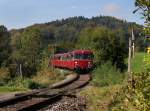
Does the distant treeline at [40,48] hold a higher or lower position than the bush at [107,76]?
higher

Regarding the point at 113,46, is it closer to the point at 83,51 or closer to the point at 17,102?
the point at 83,51

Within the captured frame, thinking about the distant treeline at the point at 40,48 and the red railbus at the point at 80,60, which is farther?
the red railbus at the point at 80,60

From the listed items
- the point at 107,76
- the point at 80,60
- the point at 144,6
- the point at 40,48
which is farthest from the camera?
the point at 40,48

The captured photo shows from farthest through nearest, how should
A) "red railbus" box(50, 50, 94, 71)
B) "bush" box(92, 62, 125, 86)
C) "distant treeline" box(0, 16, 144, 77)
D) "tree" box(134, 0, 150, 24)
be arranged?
"red railbus" box(50, 50, 94, 71), "distant treeline" box(0, 16, 144, 77), "bush" box(92, 62, 125, 86), "tree" box(134, 0, 150, 24)

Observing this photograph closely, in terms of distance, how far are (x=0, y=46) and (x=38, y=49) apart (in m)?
9.14

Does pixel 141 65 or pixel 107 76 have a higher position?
pixel 141 65

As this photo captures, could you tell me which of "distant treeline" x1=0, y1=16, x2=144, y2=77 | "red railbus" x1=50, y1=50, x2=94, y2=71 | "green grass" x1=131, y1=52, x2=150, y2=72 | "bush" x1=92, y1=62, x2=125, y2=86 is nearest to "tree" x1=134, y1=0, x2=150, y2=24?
"green grass" x1=131, y1=52, x2=150, y2=72

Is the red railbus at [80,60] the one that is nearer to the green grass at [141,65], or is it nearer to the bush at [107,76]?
the green grass at [141,65]

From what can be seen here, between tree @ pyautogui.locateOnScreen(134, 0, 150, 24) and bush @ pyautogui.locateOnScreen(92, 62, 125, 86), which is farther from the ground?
tree @ pyautogui.locateOnScreen(134, 0, 150, 24)

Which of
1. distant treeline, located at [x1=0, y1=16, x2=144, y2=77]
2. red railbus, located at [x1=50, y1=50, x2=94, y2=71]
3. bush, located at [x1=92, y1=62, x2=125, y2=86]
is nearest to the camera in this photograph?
bush, located at [x1=92, y1=62, x2=125, y2=86]

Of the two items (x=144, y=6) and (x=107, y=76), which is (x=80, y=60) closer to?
(x=107, y=76)

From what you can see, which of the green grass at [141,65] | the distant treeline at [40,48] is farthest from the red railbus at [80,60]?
the green grass at [141,65]

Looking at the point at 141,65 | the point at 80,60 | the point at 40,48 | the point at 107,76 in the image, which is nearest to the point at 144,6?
the point at 141,65

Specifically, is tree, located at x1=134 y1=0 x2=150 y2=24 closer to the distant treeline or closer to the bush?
the bush
